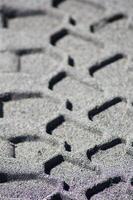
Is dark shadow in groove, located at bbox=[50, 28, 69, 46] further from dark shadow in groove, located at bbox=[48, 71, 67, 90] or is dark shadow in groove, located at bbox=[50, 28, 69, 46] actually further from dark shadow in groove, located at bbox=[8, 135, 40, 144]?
dark shadow in groove, located at bbox=[8, 135, 40, 144]

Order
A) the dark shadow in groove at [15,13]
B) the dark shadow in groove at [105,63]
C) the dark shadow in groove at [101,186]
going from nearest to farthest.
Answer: the dark shadow in groove at [101,186]
the dark shadow in groove at [105,63]
the dark shadow in groove at [15,13]

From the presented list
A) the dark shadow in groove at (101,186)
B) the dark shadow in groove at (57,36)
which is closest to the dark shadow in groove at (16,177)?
the dark shadow in groove at (101,186)

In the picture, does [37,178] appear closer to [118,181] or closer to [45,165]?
[45,165]

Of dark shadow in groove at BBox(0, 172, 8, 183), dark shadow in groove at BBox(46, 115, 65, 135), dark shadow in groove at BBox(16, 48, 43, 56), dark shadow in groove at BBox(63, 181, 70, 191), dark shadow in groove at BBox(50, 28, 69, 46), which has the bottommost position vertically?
dark shadow in groove at BBox(16, 48, 43, 56)

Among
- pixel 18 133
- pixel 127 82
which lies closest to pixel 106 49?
pixel 127 82

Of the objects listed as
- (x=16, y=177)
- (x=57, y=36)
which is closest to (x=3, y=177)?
(x=16, y=177)

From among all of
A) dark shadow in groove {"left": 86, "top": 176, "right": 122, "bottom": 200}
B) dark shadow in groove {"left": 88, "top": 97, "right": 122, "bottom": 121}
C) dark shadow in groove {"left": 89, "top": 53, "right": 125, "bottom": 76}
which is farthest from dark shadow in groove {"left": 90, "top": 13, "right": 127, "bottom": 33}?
dark shadow in groove {"left": 86, "top": 176, "right": 122, "bottom": 200}

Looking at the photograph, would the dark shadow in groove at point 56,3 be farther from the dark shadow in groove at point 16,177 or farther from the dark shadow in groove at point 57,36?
the dark shadow in groove at point 16,177
